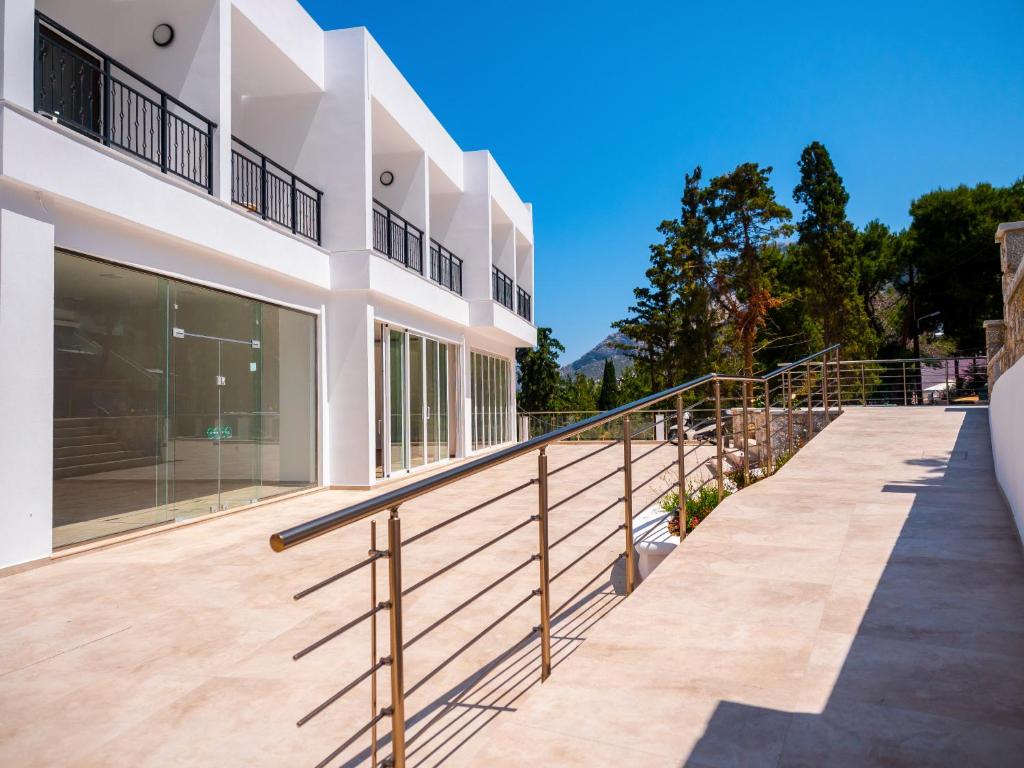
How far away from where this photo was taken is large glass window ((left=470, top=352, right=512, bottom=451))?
1650 cm

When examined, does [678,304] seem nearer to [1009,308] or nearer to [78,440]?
[1009,308]

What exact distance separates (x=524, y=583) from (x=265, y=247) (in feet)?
19.1

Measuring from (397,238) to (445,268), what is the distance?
7.60 ft

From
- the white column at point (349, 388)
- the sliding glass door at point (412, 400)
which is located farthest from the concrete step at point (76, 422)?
the sliding glass door at point (412, 400)

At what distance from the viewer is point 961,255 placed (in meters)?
26.6

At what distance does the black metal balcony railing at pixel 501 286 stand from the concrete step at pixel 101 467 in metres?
10.7

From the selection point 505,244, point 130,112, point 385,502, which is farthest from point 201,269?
point 505,244

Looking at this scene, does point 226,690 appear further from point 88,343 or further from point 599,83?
point 599,83

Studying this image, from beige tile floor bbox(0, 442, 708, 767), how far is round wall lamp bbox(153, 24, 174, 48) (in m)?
5.75

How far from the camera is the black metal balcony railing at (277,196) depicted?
9500 millimetres

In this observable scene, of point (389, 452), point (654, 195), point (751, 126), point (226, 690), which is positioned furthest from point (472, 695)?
point (654, 195)

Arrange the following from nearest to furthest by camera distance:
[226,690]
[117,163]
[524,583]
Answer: [226,690] < [524,583] < [117,163]

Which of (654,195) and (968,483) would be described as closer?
(968,483)

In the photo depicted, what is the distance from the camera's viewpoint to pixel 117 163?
6445 millimetres
